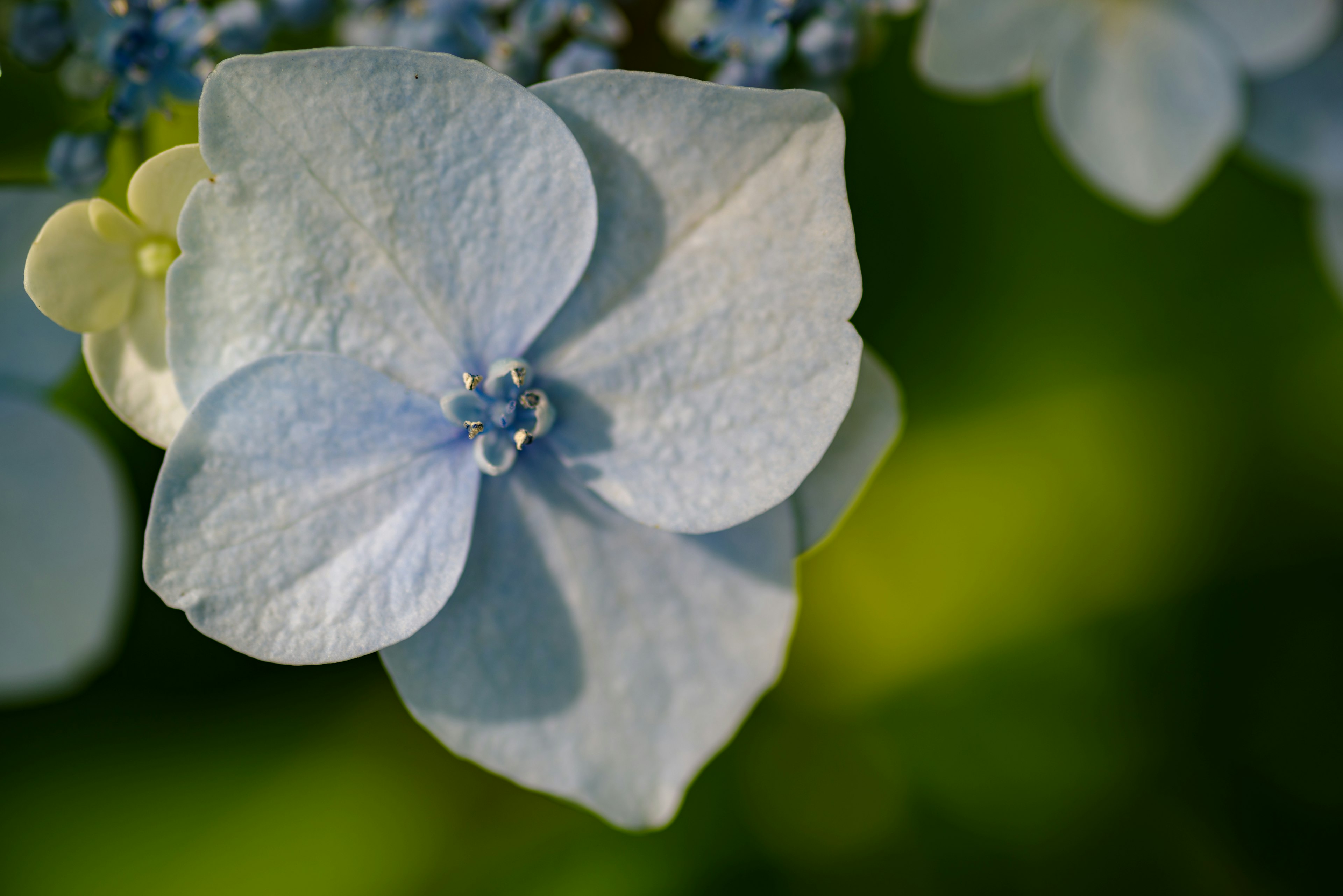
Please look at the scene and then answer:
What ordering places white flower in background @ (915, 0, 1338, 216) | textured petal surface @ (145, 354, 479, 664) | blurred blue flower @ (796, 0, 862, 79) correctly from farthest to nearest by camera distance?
white flower in background @ (915, 0, 1338, 216) < blurred blue flower @ (796, 0, 862, 79) < textured petal surface @ (145, 354, 479, 664)

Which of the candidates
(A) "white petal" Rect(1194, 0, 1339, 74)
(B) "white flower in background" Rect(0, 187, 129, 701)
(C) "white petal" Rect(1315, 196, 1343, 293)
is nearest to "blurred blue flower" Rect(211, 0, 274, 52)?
(B) "white flower in background" Rect(0, 187, 129, 701)

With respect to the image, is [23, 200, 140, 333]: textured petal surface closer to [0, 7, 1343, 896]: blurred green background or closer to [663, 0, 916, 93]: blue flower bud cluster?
[663, 0, 916, 93]: blue flower bud cluster

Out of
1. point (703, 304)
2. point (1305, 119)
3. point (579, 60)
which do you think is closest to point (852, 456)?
point (703, 304)

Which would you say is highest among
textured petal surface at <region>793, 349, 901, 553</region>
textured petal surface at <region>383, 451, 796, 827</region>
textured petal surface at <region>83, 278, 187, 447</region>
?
textured petal surface at <region>83, 278, 187, 447</region>

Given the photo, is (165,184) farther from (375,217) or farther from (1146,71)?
(1146,71)

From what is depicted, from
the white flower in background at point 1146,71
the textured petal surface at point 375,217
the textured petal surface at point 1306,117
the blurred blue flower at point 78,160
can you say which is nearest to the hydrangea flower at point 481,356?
the textured petal surface at point 375,217
